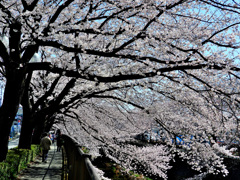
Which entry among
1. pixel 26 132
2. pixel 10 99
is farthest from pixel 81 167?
pixel 26 132

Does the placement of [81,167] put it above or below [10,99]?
below

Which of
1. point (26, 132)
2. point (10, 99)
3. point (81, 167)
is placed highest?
point (10, 99)

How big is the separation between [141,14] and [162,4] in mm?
1401

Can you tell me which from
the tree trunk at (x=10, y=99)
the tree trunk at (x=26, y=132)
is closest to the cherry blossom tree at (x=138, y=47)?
the tree trunk at (x=10, y=99)

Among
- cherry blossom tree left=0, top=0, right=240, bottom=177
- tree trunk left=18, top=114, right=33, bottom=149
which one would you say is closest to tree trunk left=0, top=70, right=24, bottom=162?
cherry blossom tree left=0, top=0, right=240, bottom=177

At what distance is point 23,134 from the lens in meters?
11.7

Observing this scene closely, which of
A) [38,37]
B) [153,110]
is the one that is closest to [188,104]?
[153,110]

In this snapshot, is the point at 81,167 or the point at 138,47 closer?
the point at 81,167

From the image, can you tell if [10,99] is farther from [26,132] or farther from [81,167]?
[26,132]

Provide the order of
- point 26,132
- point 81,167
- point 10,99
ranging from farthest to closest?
point 26,132 → point 10,99 → point 81,167

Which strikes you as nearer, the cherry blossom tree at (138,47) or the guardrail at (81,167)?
the guardrail at (81,167)

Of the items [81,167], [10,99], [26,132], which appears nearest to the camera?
[81,167]

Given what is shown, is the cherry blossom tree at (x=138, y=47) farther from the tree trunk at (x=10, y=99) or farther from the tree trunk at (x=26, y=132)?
the tree trunk at (x=26, y=132)

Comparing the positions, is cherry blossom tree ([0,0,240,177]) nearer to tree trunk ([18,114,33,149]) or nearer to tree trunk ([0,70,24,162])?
tree trunk ([0,70,24,162])
